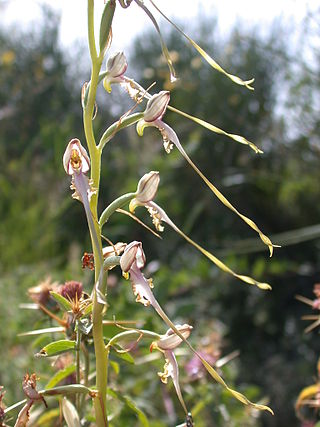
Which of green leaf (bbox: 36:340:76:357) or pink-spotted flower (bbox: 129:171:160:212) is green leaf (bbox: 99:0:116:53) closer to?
pink-spotted flower (bbox: 129:171:160:212)

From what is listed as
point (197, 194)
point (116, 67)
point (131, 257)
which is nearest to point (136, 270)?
point (131, 257)

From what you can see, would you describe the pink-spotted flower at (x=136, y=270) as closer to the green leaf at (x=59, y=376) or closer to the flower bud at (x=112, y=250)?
the flower bud at (x=112, y=250)

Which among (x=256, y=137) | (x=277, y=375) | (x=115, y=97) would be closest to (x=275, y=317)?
(x=277, y=375)

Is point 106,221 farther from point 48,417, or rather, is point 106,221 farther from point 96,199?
point 48,417

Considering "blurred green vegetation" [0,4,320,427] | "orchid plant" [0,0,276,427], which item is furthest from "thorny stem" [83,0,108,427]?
"blurred green vegetation" [0,4,320,427]

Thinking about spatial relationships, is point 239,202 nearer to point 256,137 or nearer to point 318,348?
point 256,137
